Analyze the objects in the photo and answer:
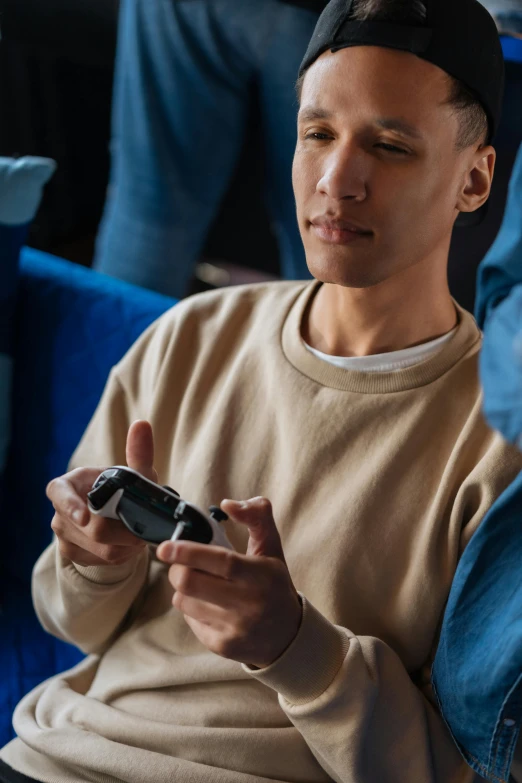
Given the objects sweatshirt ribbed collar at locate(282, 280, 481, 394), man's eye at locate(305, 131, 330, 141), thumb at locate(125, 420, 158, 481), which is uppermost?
man's eye at locate(305, 131, 330, 141)

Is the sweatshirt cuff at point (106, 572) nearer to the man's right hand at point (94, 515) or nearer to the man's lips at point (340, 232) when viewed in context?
the man's right hand at point (94, 515)

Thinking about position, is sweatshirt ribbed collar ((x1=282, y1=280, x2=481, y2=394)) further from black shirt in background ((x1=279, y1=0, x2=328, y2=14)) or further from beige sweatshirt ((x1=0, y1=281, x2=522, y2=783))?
black shirt in background ((x1=279, y1=0, x2=328, y2=14))

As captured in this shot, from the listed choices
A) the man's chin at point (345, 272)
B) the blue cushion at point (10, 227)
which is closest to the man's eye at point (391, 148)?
the man's chin at point (345, 272)

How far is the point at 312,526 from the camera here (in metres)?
0.97

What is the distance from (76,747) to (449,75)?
2.39ft

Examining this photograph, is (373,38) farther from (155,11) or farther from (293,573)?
(155,11)

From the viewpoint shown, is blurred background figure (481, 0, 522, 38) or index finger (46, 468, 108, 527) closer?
index finger (46, 468, 108, 527)

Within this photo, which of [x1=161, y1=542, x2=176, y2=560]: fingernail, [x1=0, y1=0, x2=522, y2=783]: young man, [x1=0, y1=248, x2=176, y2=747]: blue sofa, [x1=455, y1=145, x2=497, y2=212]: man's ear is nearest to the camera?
[x1=161, y1=542, x2=176, y2=560]: fingernail

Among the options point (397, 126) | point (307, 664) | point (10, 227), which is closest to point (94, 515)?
point (307, 664)

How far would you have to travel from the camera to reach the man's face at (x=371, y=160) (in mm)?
883

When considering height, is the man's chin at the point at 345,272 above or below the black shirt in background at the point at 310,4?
below

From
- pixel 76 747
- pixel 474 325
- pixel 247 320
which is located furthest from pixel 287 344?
pixel 76 747

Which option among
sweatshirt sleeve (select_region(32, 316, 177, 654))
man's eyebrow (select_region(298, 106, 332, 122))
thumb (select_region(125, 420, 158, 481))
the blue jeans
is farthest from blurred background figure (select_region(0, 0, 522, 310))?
thumb (select_region(125, 420, 158, 481))

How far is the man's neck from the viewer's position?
0.99m
